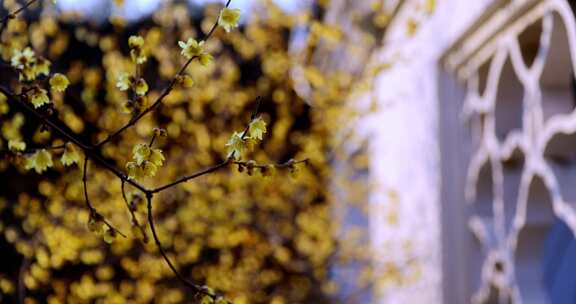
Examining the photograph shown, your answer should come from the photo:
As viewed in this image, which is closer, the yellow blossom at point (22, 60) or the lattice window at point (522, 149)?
the yellow blossom at point (22, 60)

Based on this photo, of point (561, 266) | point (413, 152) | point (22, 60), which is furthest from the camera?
point (413, 152)

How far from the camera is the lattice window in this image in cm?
183

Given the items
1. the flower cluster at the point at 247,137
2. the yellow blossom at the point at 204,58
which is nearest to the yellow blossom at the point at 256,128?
the flower cluster at the point at 247,137

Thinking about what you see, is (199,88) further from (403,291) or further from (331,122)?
(403,291)

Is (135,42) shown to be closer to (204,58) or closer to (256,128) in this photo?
(204,58)

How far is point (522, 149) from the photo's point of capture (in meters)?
2.13

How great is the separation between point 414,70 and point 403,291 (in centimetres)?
97

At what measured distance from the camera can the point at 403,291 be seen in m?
3.20

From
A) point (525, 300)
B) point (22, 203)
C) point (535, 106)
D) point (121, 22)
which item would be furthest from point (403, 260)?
point (121, 22)

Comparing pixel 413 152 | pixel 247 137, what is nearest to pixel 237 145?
pixel 247 137

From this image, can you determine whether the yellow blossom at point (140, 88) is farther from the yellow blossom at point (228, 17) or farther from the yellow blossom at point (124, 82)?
the yellow blossom at point (228, 17)

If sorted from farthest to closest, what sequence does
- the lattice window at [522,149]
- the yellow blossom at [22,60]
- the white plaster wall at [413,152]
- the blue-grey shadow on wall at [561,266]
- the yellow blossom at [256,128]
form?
the white plaster wall at [413,152]
the lattice window at [522,149]
the blue-grey shadow on wall at [561,266]
the yellow blossom at [22,60]
the yellow blossom at [256,128]

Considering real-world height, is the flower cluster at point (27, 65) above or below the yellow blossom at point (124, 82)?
above

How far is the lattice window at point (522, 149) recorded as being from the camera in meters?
1.83
